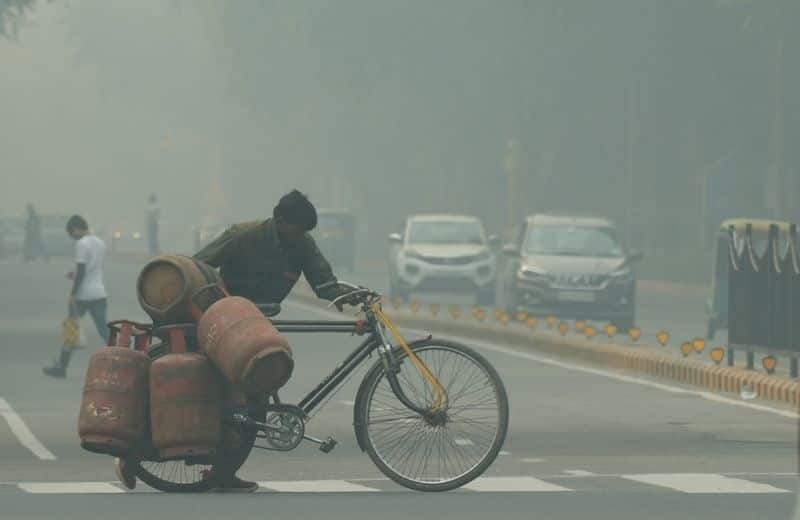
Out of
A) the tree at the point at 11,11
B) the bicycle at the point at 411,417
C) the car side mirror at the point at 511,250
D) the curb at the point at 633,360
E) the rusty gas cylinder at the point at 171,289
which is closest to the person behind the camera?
the rusty gas cylinder at the point at 171,289

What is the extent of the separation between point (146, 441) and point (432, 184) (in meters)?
73.9

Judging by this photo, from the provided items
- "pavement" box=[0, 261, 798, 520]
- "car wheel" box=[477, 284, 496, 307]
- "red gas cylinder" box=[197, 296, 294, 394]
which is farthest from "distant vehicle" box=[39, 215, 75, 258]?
"red gas cylinder" box=[197, 296, 294, 394]

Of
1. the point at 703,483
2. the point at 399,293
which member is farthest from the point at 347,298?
the point at 399,293

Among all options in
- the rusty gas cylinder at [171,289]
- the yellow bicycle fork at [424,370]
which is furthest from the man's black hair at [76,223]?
the rusty gas cylinder at [171,289]

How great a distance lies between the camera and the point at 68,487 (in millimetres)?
13219

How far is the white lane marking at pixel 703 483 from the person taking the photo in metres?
12.7

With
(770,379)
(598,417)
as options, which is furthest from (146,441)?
(770,379)

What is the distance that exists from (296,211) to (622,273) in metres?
22.8

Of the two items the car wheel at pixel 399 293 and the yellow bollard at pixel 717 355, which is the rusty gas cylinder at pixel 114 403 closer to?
the yellow bollard at pixel 717 355

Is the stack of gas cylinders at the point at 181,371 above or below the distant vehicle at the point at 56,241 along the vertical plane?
above

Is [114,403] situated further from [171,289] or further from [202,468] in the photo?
[202,468]

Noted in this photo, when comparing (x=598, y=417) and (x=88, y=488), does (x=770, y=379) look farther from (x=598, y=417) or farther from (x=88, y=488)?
(x=88, y=488)

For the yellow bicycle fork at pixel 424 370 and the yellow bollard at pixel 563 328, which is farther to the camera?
the yellow bollard at pixel 563 328

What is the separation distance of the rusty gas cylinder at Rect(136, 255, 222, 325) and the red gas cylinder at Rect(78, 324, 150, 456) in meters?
0.25
